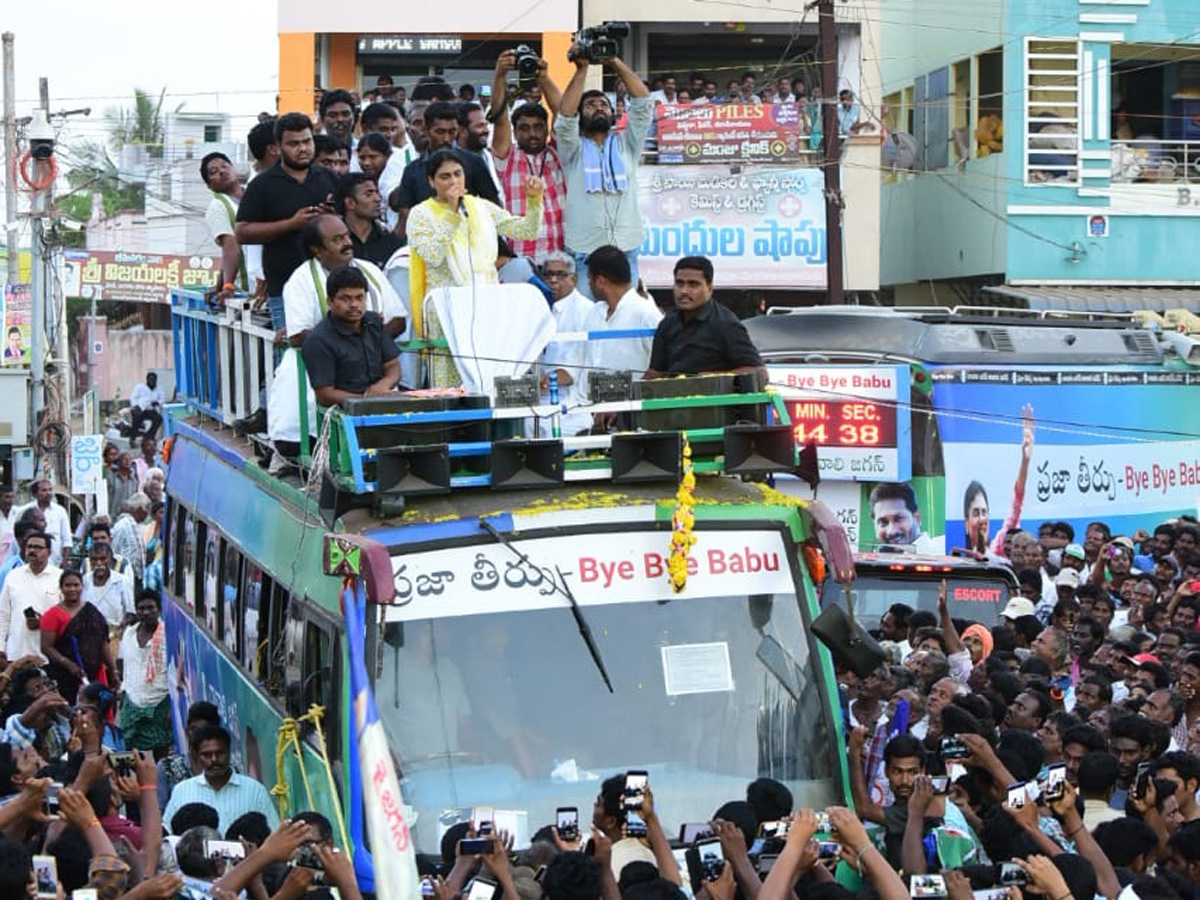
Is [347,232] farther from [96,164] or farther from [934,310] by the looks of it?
[96,164]

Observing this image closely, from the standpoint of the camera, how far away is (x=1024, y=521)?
21.3 metres

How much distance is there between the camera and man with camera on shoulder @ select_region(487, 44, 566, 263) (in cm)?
1280

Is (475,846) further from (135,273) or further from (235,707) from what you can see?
(135,273)

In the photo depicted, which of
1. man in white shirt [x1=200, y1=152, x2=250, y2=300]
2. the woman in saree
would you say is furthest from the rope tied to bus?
the woman in saree

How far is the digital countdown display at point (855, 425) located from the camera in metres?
20.1

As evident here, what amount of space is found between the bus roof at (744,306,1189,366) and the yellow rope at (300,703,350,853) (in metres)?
12.6

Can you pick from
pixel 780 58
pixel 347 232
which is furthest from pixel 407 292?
pixel 780 58

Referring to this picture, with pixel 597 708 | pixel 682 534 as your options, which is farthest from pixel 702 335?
pixel 597 708

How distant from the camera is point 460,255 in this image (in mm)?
10719

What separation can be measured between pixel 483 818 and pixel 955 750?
5.90 feet

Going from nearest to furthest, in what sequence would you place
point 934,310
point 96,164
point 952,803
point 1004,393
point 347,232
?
1. point 952,803
2. point 347,232
3. point 1004,393
4. point 934,310
5. point 96,164

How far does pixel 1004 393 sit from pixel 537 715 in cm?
1341

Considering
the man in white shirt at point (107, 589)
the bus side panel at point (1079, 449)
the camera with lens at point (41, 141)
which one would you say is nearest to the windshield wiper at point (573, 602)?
the man in white shirt at point (107, 589)

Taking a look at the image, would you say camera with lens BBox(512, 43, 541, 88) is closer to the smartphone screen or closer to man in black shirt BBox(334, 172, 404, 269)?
man in black shirt BBox(334, 172, 404, 269)
